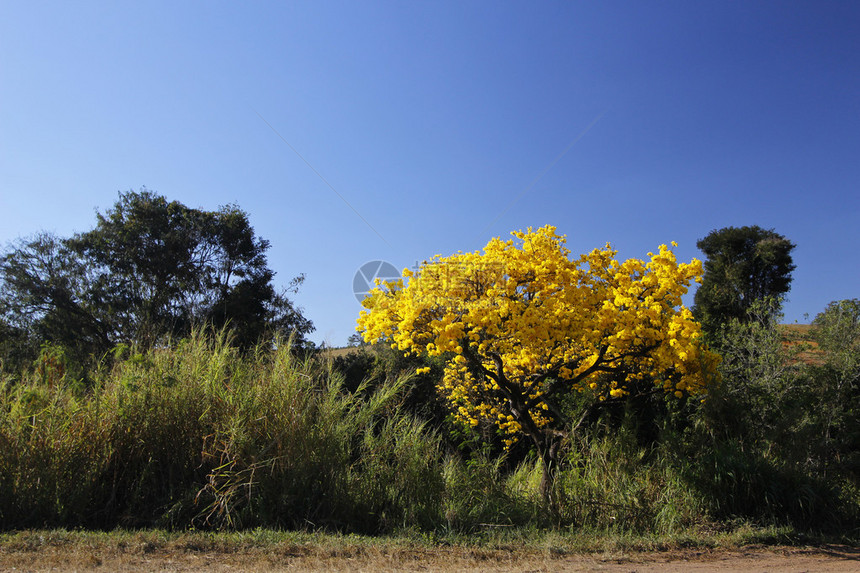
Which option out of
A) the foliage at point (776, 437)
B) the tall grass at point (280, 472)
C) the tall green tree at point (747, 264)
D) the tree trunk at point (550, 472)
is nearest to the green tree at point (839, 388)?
the foliage at point (776, 437)

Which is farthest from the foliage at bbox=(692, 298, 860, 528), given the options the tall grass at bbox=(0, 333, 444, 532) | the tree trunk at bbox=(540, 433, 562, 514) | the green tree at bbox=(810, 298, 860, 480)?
the tall grass at bbox=(0, 333, 444, 532)

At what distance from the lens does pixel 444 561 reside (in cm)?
426

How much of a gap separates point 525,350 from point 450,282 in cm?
153

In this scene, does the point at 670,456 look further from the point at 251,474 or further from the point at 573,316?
the point at 251,474

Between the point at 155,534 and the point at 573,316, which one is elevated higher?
the point at 573,316

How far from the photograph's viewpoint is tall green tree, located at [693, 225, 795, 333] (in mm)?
23336

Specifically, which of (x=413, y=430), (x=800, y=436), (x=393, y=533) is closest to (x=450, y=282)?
(x=413, y=430)

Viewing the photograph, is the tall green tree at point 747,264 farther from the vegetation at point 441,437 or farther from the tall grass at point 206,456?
the tall grass at point 206,456

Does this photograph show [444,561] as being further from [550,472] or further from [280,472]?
[550,472]

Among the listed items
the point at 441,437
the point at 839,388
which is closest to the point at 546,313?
the point at 441,437

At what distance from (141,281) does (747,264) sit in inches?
1094

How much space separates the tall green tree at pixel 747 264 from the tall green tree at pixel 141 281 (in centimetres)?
1958

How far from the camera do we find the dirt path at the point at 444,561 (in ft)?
12.5

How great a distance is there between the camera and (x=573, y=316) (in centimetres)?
684
